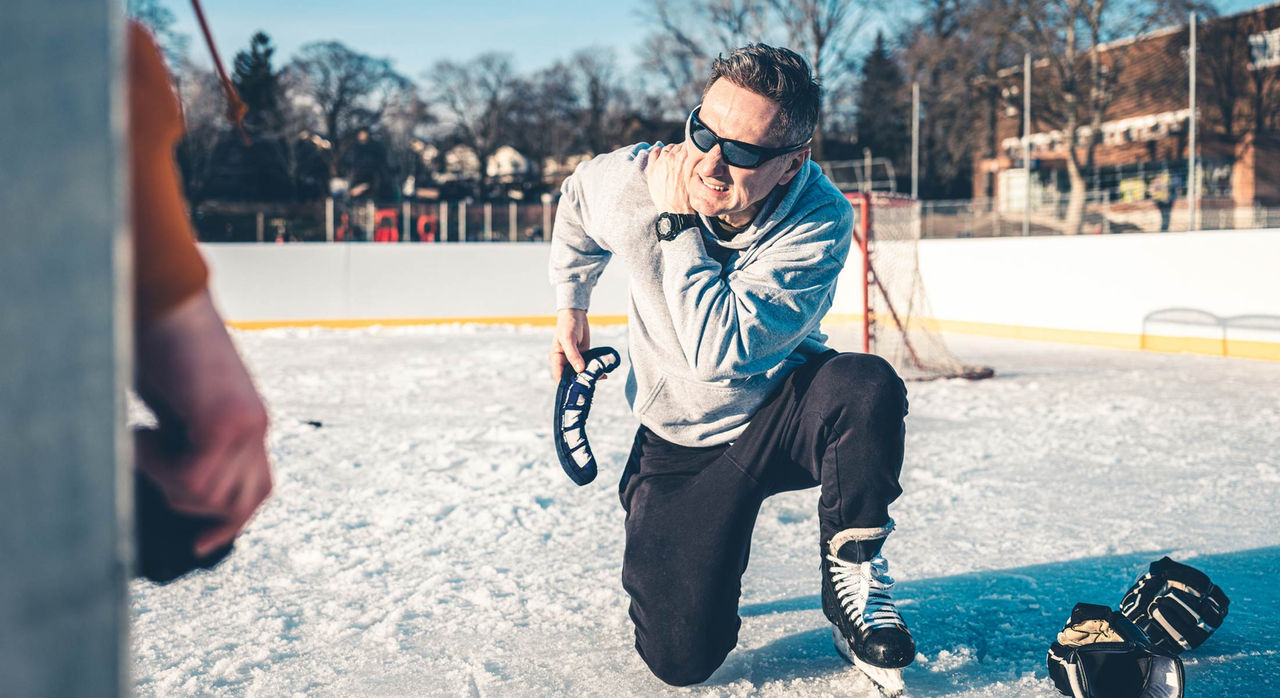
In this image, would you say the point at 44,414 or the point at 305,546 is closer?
the point at 44,414

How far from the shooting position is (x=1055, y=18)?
2039cm

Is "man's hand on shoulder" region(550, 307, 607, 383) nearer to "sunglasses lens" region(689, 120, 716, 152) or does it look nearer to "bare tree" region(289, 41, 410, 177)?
"sunglasses lens" region(689, 120, 716, 152)

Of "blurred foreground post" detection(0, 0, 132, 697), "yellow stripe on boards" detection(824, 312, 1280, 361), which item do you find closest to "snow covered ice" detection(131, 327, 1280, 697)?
"blurred foreground post" detection(0, 0, 132, 697)

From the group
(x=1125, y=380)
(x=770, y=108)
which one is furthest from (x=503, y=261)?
(x=770, y=108)

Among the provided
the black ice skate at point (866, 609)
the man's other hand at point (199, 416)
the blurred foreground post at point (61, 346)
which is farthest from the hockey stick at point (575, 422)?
the blurred foreground post at point (61, 346)

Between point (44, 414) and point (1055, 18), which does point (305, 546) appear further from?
point (1055, 18)

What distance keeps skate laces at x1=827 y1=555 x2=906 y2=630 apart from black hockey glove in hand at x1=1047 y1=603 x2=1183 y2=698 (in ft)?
1.00

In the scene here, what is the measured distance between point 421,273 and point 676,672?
10384 mm

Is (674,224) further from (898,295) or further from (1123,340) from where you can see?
(1123,340)

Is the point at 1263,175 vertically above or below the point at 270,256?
above

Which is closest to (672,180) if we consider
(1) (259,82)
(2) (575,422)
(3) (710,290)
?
(3) (710,290)

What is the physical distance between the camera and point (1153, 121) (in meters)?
14.7

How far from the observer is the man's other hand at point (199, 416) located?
0.63 m

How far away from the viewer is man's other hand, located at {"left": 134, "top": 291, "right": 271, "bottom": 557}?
24.8 inches
